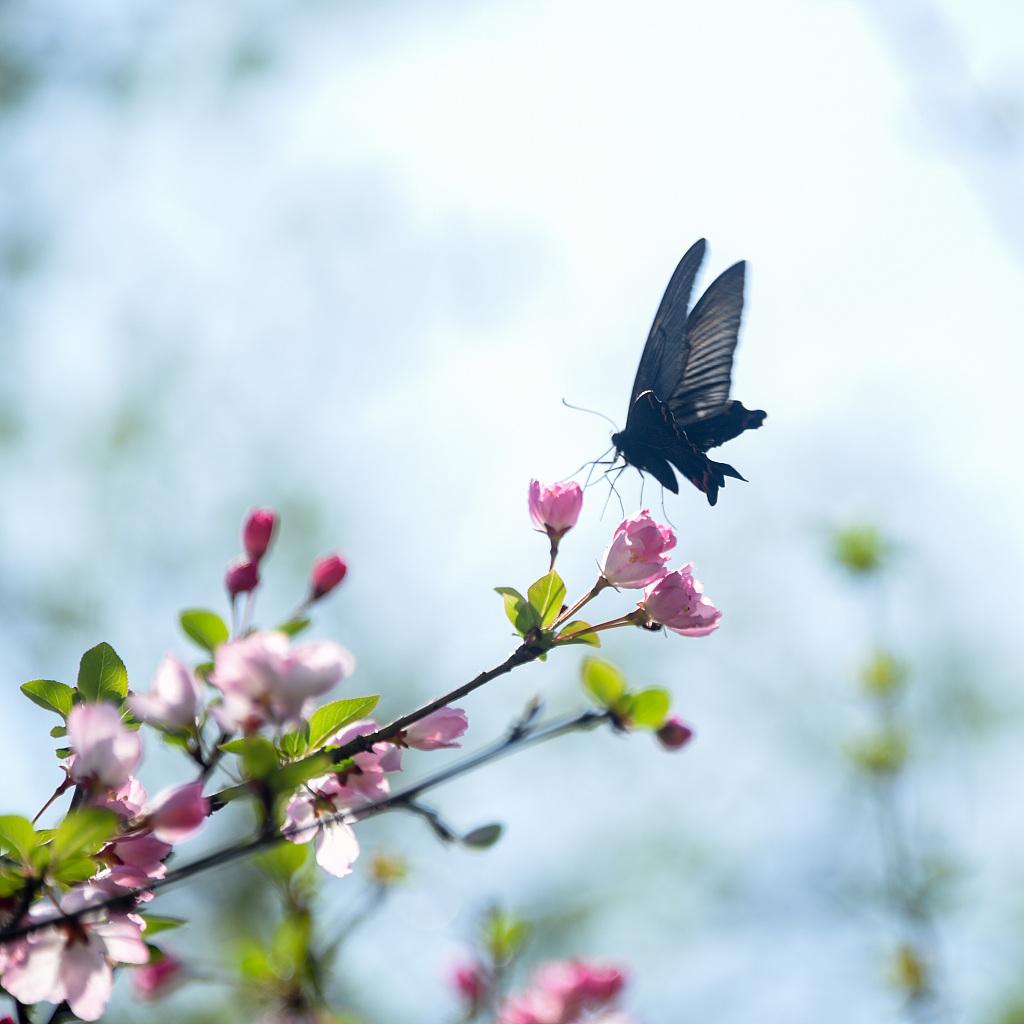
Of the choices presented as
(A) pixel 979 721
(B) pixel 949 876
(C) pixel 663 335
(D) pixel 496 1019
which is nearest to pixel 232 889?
(B) pixel 949 876

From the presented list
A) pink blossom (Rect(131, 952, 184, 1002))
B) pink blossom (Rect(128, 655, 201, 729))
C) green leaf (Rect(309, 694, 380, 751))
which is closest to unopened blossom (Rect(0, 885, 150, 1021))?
pink blossom (Rect(128, 655, 201, 729))

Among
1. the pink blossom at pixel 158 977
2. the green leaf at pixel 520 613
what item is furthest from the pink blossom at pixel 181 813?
the pink blossom at pixel 158 977

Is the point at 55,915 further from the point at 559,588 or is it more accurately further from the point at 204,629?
the point at 559,588

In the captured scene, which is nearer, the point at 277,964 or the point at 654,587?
the point at 654,587

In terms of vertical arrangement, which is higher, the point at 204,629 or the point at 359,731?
the point at 204,629

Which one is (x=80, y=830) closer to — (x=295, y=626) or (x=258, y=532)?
(x=295, y=626)

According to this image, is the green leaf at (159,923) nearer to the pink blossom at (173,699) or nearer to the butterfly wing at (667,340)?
the pink blossom at (173,699)

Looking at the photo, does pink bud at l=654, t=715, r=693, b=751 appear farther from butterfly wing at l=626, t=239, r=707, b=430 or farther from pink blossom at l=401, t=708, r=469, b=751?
butterfly wing at l=626, t=239, r=707, b=430
